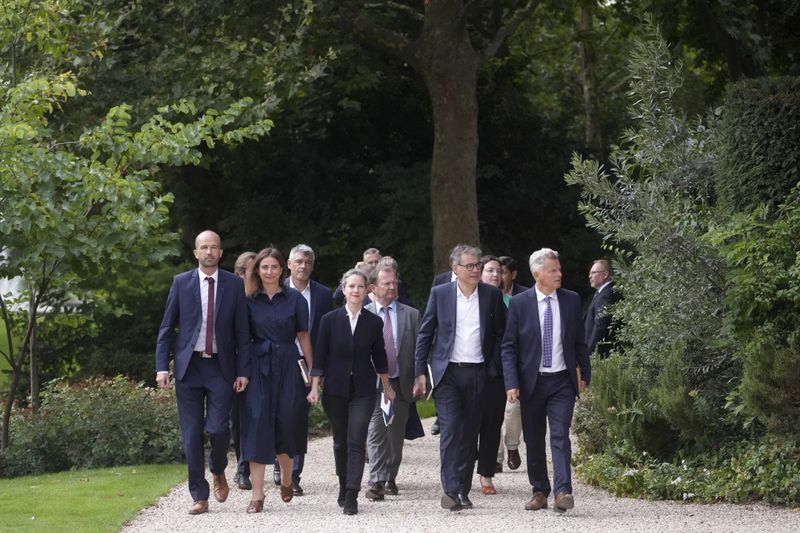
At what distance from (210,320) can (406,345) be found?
1.85 metres

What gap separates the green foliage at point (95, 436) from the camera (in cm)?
1309

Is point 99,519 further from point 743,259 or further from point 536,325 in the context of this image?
point 743,259

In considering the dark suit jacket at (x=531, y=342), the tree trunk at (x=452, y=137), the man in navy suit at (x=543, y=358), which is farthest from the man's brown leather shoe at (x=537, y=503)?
the tree trunk at (x=452, y=137)

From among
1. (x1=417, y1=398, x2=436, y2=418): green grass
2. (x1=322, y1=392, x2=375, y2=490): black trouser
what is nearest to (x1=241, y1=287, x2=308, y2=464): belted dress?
(x1=322, y1=392, x2=375, y2=490): black trouser

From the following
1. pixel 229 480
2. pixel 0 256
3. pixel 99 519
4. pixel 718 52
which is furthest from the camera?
pixel 718 52

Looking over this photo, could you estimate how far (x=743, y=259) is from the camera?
32.1 ft

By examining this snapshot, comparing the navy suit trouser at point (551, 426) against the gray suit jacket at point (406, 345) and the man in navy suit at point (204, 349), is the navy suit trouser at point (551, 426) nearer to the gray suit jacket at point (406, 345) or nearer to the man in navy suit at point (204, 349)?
the gray suit jacket at point (406, 345)

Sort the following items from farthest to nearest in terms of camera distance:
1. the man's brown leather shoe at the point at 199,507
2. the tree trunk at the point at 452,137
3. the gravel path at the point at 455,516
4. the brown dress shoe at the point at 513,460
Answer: the tree trunk at the point at 452,137
the brown dress shoe at the point at 513,460
the man's brown leather shoe at the point at 199,507
the gravel path at the point at 455,516

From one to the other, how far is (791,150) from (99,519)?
19.8 feet

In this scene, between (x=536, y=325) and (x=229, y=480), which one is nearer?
(x=536, y=325)

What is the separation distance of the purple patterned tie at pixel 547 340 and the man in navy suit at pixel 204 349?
2.23m

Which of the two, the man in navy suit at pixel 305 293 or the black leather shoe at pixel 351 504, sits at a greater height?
the man in navy suit at pixel 305 293

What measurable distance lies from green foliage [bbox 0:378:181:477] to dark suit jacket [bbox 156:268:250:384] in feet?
12.2

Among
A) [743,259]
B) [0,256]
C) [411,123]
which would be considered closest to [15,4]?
[0,256]
